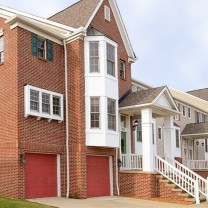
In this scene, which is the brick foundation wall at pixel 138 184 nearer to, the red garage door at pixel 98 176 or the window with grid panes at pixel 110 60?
the red garage door at pixel 98 176

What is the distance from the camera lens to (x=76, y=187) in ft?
62.3

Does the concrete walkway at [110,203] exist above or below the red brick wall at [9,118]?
below

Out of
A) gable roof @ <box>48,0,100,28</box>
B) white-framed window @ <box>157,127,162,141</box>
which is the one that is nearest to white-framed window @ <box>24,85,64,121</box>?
gable roof @ <box>48,0,100,28</box>

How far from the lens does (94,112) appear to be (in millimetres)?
20094

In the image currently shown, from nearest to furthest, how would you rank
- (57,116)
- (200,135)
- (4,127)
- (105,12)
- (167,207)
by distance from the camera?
(167,207) → (4,127) → (57,116) → (105,12) → (200,135)

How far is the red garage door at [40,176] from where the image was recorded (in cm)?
Answer: 1792

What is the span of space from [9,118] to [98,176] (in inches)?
221

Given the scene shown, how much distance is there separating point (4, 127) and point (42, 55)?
391 cm

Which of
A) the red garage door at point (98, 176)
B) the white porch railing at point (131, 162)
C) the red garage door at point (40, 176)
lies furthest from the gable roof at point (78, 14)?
the white porch railing at point (131, 162)

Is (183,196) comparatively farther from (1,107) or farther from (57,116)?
(1,107)

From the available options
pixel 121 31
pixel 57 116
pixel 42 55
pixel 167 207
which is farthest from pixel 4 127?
pixel 121 31

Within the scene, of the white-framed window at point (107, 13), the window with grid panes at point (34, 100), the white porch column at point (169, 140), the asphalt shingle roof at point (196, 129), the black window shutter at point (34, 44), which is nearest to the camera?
the window with grid panes at point (34, 100)

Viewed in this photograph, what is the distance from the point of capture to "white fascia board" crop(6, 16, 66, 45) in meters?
18.0

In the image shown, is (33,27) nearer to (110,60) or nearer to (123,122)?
(110,60)
